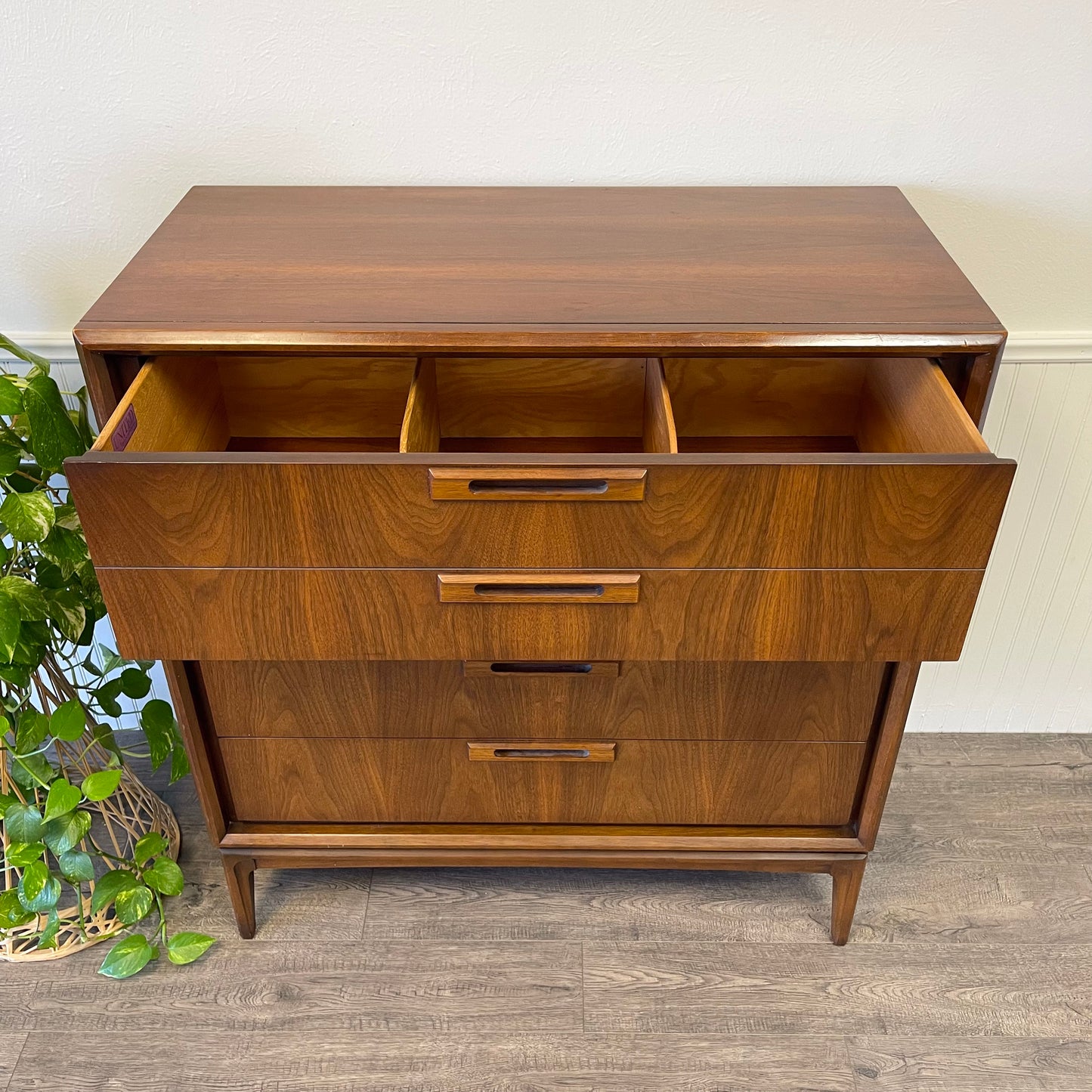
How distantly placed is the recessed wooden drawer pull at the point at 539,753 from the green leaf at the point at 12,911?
66 cm

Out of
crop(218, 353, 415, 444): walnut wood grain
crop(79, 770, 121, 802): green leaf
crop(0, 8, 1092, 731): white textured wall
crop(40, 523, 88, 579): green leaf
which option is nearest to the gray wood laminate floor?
crop(79, 770, 121, 802): green leaf

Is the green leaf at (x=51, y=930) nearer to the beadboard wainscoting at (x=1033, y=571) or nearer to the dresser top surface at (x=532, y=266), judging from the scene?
the beadboard wainscoting at (x=1033, y=571)

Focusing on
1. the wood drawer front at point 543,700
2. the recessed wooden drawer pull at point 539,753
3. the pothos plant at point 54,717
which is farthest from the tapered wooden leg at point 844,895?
the pothos plant at point 54,717

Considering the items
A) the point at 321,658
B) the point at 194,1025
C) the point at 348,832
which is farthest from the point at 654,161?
the point at 194,1025

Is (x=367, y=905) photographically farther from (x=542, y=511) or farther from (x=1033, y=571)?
(x=1033, y=571)

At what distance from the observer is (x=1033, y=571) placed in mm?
1535

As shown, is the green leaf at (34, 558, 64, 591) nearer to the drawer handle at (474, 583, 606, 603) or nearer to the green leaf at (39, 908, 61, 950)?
the green leaf at (39, 908, 61, 950)

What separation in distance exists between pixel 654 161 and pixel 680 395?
32cm

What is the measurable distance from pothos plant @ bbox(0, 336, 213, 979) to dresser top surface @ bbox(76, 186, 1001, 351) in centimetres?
23

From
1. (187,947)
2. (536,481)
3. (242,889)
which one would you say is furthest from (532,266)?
(187,947)

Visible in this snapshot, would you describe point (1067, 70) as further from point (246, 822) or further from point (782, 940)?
point (246, 822)

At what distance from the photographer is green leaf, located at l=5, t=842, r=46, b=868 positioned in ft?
4.04

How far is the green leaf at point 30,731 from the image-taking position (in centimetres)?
122

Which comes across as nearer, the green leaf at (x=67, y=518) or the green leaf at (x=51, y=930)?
the green leaf at (x=67, y=518)
